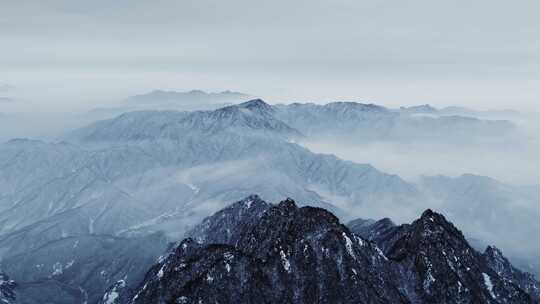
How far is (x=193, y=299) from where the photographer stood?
199875 mm
